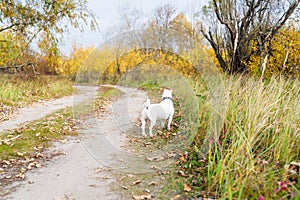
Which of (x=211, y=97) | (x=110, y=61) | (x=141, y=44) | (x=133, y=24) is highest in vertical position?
(x=133, y=24)

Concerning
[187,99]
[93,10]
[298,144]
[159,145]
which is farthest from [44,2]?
[298,144]

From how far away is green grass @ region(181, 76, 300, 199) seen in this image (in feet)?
7.71

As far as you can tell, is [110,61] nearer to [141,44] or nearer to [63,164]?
[141,44]

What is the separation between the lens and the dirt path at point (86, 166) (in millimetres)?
2732

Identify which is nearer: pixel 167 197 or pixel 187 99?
pixel 167 197

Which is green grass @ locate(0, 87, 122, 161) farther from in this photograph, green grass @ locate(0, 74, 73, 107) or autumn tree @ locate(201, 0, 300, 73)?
autumn tree @ locate(201, 0, 300, 73)

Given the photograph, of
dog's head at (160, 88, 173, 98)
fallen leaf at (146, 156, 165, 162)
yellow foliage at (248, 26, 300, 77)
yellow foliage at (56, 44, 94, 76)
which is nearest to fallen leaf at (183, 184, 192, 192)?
fallen leaf at (146, 156, 165, 162)

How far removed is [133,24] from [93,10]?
3288mm

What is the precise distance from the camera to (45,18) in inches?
287

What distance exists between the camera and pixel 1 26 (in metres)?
7.64

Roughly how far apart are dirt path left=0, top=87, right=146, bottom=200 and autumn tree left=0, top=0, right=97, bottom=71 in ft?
9.88

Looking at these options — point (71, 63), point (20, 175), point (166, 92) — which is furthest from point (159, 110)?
point (71, 63)

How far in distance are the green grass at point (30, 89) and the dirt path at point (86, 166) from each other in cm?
443

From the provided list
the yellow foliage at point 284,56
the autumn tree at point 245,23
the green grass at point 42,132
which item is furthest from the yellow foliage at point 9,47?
the yellow foliage at point 284,56
